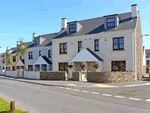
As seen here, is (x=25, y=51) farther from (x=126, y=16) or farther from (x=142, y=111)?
(x=142, y=111)

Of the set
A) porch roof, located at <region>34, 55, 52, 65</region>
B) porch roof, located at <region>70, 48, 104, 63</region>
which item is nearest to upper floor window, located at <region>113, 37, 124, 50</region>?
porch roof, located at <region>70, 48, 104, 63</region>

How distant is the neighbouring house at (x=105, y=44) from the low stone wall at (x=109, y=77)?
7.38 ft

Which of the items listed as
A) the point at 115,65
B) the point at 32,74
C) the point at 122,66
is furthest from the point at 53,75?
the point at 122,66

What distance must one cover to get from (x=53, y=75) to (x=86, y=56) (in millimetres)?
5341

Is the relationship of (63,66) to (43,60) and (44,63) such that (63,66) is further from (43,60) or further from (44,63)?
(43,60)

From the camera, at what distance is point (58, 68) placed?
2638 cm

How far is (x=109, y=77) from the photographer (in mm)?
16766

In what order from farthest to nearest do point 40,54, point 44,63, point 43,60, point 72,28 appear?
point 40,54
point 43,60
point 44,63
point 72,28

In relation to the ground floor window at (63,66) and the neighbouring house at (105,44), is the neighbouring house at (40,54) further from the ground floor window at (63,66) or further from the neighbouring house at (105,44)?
the neighbouring house at (105,44)

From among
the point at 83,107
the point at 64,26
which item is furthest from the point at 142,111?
the point at 64,26

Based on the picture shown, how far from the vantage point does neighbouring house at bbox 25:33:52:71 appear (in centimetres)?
2914

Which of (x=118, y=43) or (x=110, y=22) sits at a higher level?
(x=110, y=22)

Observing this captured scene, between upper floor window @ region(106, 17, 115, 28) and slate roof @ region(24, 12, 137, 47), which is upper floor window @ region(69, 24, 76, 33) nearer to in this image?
slate roof @ region(24, 12, 137, 47)

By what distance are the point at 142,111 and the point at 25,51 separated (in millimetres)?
29076
